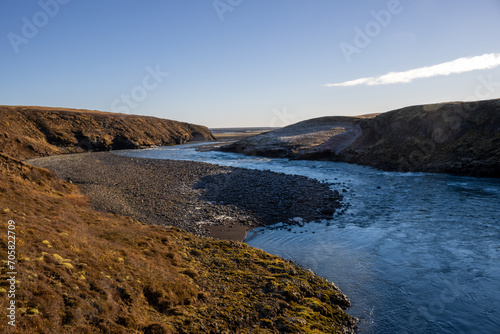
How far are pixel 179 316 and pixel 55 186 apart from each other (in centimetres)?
1274

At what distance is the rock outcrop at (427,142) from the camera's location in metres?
27.7

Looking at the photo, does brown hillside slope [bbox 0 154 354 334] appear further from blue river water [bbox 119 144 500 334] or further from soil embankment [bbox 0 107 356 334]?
blue river water [bbox 119 144 500 334]

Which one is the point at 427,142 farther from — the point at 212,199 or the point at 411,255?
the point at 212,199

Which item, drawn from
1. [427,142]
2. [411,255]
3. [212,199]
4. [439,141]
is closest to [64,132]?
[212,199]

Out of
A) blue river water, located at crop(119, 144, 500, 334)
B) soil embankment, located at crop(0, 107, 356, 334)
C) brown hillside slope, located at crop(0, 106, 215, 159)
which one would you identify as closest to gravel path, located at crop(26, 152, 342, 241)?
blue river water, located at crop(119, 144, 500, 334)

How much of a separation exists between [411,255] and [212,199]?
12.2 meters

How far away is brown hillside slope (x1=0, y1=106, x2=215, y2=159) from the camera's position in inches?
1908

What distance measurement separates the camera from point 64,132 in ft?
196

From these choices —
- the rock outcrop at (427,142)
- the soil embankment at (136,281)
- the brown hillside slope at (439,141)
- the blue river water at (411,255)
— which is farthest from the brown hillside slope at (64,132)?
the brown hillside slope at (439,141)

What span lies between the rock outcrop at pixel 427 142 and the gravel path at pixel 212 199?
14.9 metres

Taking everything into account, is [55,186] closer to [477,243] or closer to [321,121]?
[477,243]

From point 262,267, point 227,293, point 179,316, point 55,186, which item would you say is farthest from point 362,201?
point 55,186

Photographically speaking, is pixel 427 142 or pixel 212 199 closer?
pixel 212 199

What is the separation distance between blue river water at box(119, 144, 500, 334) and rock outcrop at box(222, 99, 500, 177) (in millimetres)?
7780
